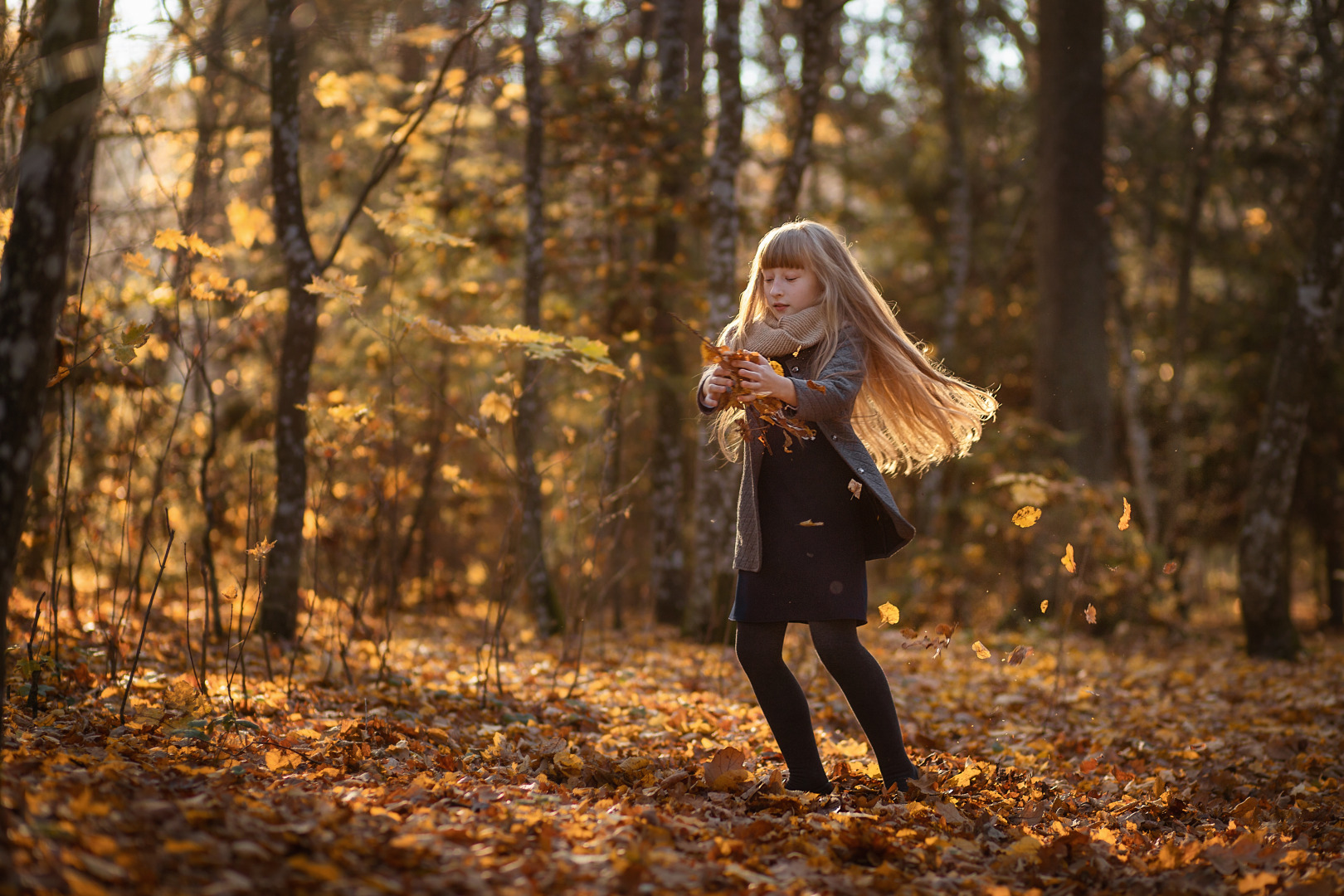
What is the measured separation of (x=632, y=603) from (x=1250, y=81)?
36.2ft

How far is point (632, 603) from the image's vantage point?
15164 mm

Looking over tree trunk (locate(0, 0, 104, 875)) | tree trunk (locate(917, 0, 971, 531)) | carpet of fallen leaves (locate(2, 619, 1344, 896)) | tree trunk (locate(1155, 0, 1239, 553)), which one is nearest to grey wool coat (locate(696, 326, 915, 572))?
carpet of fallen leaves (locate(2, 619, 1344, 896))

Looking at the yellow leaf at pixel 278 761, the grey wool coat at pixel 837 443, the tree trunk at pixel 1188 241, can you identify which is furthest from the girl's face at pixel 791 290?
the tree trunk at pixel 1188 241

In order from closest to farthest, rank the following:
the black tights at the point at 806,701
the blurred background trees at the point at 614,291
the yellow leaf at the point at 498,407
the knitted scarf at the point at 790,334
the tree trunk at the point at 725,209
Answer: the black tights at the point at 806,701 < the knitted scarf at the point at 790,334 < the yellow leaf at the point at 498,407 < the blurred background trees at the point at 614,291 < the tree trunk at the point at 725,209

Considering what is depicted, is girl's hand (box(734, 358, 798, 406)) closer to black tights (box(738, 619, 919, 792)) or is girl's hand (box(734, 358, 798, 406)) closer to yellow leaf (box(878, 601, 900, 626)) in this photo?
black tights (box(738, 619, 919, 792))

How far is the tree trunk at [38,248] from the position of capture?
7.50ft

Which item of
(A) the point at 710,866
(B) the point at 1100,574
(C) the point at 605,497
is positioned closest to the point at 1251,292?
(B) the point at 1100,574

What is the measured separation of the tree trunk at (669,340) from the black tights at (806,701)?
5.48m

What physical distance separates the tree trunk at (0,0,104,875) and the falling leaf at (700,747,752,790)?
6.80 ft

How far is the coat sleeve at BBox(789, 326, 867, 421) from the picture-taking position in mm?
2912

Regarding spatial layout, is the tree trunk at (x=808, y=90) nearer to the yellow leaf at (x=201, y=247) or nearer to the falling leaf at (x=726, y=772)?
the yellow leaf at (x=201, y=247)

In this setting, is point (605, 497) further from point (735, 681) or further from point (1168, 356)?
point (1168, 356)

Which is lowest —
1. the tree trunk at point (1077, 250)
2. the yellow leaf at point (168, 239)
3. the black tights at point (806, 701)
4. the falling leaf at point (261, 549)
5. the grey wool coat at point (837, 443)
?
the black tights at point (806, 701)

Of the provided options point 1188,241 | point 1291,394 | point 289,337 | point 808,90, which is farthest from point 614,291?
point 1188,241
